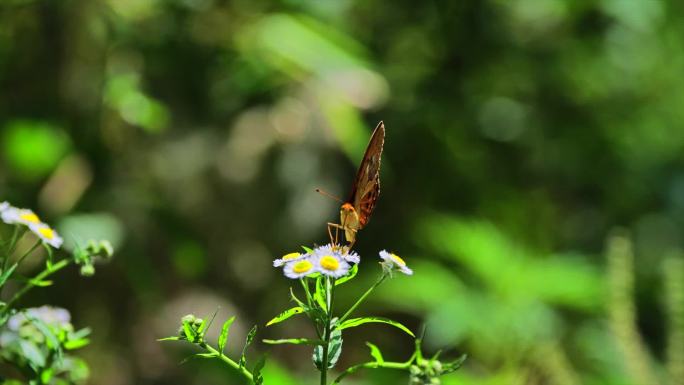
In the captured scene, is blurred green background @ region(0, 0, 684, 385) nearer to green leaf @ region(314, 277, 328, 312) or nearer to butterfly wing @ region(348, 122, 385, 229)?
butterfly wing @ region(348, 122, 385, 229)

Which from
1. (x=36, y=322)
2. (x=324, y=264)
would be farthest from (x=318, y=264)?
(x=36, y=322)

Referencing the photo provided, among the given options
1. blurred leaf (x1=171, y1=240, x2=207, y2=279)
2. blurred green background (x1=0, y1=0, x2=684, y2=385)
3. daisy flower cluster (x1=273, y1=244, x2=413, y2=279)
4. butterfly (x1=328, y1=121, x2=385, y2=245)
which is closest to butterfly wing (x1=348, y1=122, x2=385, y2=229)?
butterfly (x1=328, y1=121, x2=385, y2=245)

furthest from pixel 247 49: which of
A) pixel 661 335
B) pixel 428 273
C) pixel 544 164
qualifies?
pixel 661 335

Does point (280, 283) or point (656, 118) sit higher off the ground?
point (656, 118)

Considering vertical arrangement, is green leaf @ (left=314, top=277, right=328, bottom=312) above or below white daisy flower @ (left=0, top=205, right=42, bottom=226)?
below

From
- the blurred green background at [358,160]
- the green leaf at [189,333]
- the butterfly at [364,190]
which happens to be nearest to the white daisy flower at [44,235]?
the green leaf at [189,333]

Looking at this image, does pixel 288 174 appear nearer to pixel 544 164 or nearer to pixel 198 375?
pixel 198 375
